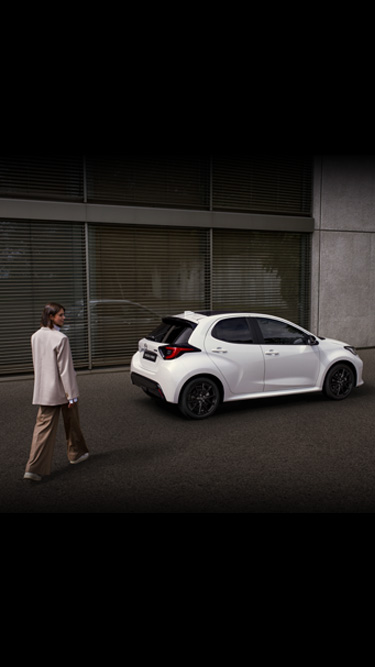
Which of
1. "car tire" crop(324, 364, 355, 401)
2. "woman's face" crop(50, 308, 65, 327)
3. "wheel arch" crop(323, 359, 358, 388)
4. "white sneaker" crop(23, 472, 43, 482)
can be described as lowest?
"white sneaker" crop(23, 472, 43, 482)

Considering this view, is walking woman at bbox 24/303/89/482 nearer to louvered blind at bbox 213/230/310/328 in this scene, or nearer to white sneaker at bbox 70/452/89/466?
white sneaker at bbox 70/452/89/466

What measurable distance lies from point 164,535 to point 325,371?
4.93m

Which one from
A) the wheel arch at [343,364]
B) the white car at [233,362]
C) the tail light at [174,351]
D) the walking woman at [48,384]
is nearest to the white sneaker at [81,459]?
the walking woman at [48,384]

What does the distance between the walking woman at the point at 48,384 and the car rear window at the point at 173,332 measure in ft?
7.78

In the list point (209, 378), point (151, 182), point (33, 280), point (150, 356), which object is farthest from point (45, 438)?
point (151, 182)

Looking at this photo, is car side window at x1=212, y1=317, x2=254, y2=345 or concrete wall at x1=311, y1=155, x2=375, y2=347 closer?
car side window at x1=212, y1=317, x2=254, y2=345

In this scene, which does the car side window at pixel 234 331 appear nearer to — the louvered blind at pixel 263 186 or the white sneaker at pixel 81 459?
the white sneaker at pixel 81 459

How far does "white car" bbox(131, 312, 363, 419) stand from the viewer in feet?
22.0

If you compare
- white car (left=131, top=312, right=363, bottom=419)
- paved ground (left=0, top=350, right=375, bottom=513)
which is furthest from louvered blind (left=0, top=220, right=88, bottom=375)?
white car (left=131, top=312, right=363, bottom=419)

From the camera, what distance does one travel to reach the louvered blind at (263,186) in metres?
11.9

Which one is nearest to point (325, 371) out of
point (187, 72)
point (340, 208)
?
point (187, 72)

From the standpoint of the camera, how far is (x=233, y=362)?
697 centimetres

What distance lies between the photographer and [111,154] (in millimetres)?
2721

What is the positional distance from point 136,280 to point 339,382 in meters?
5.38
